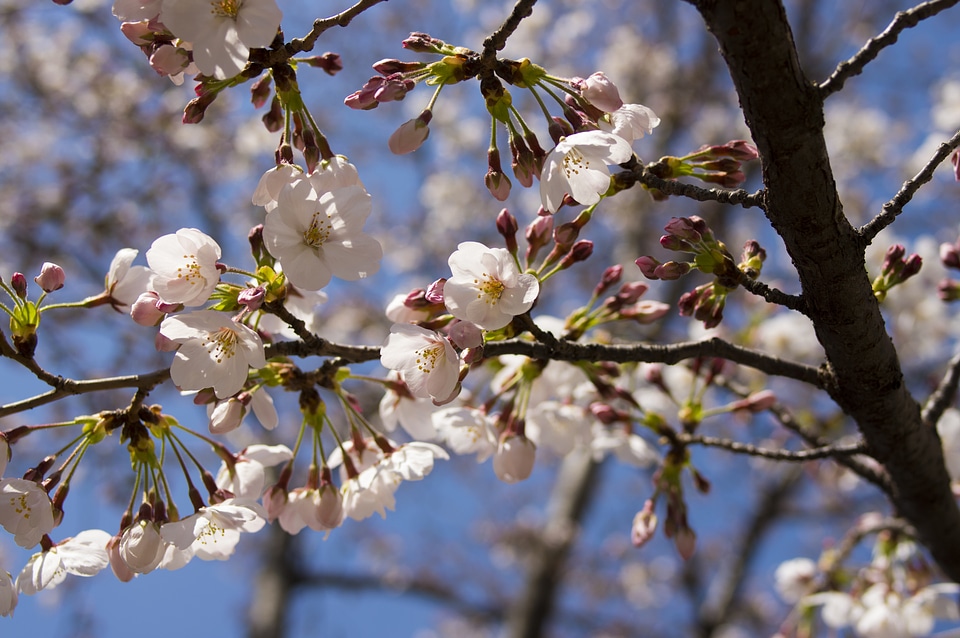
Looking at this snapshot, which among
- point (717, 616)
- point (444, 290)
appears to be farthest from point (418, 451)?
point (717, 616)

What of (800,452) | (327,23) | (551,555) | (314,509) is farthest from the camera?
(551,555)

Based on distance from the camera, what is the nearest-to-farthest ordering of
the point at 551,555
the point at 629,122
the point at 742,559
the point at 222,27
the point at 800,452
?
the point at 222,27 → the point at 629,122 → the point at 800,452 → the point at 551,555 → the point at 742,559

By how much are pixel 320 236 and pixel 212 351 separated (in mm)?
260

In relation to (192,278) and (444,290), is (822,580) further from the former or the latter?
(192,278)

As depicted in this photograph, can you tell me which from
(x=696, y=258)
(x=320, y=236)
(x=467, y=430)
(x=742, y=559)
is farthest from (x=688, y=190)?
(x=742, y=559)

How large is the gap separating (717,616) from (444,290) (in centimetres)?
497

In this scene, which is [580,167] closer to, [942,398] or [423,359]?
[423,359]

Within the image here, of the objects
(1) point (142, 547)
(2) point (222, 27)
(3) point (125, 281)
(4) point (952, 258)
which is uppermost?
(4) point (952, 258)

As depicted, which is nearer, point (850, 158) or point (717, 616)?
point (717, 616)

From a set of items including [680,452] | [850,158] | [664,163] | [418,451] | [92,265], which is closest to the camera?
[664,163]

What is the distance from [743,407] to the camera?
1915mm

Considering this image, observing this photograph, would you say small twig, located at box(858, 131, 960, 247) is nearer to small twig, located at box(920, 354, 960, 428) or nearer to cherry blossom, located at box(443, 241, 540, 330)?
cherry blossom, located at box(443, 241, 540, 330)

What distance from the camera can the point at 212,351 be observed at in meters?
1.23

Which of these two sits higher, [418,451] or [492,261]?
[492,261]
